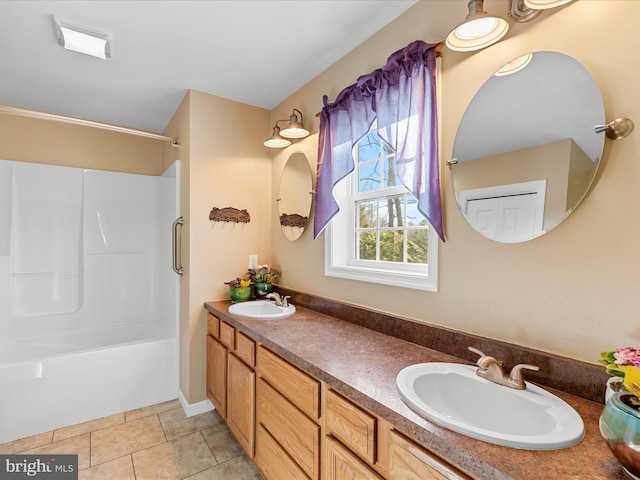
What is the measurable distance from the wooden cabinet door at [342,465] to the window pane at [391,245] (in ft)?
3.26

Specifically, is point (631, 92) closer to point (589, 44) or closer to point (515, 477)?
point (589, 44)

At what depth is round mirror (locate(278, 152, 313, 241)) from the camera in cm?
237

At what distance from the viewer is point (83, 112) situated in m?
2.93

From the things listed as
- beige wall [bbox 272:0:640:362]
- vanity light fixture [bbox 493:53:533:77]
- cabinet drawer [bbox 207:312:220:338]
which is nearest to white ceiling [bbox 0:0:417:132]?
beige wall [bbox 272:0:640:362]

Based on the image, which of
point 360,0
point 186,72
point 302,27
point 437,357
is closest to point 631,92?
point 437,357

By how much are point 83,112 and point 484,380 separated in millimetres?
3644

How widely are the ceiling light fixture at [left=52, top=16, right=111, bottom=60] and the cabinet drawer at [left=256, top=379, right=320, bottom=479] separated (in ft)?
7.01

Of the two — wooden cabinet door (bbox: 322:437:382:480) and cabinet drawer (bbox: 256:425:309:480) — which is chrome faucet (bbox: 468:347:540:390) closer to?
wooden cabinet door (bbox: 322:437:382:480)

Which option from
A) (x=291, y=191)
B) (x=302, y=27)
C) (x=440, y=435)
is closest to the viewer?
(x=440, y=435)

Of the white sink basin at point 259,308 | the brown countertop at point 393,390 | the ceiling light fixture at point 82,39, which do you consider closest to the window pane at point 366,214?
the brown countertop at point 393,390

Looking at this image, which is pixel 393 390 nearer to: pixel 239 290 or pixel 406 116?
pixel 406 116

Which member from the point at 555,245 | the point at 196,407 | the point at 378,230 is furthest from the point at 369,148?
the point at 196,407

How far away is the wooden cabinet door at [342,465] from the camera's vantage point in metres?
1.06

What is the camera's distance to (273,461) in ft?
5.24
